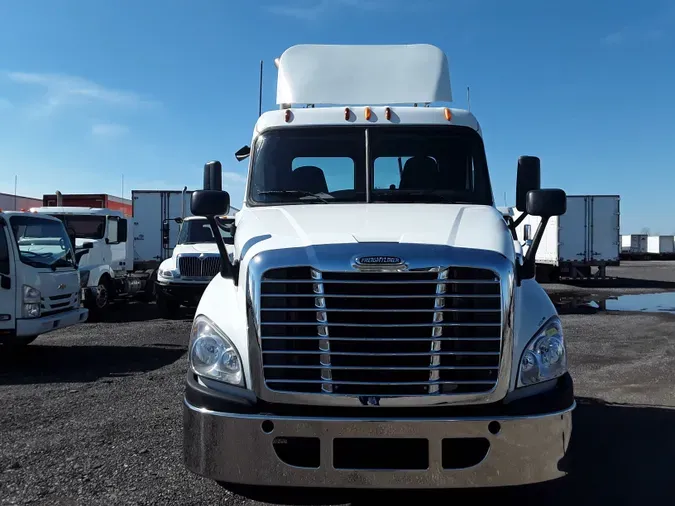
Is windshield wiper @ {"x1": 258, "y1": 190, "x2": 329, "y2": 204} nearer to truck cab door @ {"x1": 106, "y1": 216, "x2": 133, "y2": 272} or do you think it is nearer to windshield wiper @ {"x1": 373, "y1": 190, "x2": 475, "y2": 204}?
windshield wiper @ {"x1": 373, "y1": 190, "x2": 475, "y2": 204}

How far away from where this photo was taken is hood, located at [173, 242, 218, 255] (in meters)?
13.2

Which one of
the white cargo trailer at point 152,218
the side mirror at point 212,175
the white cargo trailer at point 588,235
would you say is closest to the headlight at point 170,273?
the white cargo trailer at point 152,218

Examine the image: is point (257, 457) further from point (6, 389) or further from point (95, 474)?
point (6, 389)

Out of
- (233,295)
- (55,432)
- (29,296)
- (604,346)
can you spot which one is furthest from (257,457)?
(604,346)

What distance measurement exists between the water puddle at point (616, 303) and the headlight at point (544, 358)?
39.9 feet

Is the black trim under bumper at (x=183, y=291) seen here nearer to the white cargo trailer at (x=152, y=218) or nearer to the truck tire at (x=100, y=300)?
the truck tire at (x=100, y=300)

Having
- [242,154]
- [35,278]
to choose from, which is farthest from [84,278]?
[242,154]

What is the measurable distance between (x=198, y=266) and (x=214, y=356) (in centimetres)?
983

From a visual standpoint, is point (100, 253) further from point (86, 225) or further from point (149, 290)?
point (149, 290)

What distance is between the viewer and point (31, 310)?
8453 millimetres

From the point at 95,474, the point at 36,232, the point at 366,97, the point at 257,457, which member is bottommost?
the point at 95,474

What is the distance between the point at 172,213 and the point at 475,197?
1675 cm

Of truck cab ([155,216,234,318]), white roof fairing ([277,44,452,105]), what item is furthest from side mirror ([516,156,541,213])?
truck cab ([155,216,234,318])

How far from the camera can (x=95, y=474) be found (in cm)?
435
